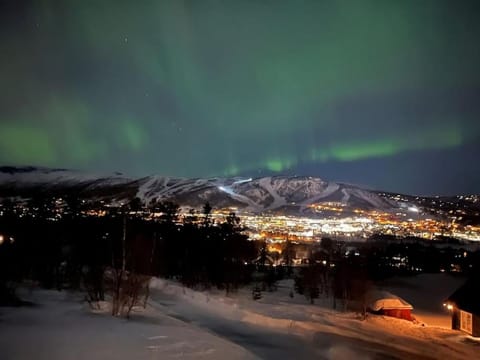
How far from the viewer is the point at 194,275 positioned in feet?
118

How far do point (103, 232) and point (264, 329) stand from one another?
80.6ft

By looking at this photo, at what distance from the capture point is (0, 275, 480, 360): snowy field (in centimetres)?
866

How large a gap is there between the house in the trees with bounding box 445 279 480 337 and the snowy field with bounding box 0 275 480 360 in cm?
106

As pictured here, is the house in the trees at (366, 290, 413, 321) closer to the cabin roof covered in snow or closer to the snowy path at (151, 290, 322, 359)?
the cabin roof covered in snow

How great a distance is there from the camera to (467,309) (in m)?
24.9

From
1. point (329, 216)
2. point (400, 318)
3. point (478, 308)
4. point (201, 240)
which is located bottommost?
point (400, 318)

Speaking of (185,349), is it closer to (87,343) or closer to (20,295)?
(87,343)

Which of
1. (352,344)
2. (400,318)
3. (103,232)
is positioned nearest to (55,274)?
(103,232)

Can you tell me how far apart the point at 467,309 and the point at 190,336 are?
21422 mm

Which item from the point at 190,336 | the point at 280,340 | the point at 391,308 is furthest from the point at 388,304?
the point at 190,336

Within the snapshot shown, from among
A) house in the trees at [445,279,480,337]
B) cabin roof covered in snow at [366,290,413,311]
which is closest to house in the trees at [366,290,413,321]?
cabin roof covered in snow at [366,290,413,311]

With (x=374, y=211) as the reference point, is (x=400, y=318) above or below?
below

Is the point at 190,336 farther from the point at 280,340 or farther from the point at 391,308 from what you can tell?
the point at 391,308

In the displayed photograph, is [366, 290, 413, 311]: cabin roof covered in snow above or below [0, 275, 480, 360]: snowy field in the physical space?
below
